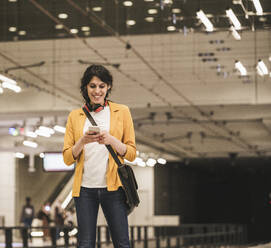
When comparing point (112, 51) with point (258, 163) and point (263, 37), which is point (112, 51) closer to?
point (263, 37)

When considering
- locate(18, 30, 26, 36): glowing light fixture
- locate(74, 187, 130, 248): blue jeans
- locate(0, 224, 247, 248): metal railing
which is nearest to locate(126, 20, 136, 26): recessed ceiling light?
locate(18, 30, 26, 36): glowing light fixture

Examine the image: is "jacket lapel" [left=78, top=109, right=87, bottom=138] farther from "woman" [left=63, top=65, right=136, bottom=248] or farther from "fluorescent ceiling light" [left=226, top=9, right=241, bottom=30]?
"fluorescent ceiling light" [left=226, top=9, right=241, bottom=30]

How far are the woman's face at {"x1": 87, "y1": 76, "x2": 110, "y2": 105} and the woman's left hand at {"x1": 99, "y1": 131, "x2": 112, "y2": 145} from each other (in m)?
0.25

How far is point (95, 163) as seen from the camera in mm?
2721

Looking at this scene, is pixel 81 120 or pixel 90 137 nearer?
pixel 90 137

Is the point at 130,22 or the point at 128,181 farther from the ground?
the point at 130,22

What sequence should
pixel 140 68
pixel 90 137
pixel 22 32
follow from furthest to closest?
1. pixel 140 68
2. pixel 22 32
3. pixel 90 137

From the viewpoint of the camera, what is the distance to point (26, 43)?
17.5 m

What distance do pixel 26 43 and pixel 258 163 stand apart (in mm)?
24480

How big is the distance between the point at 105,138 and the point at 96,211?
0.32 metres

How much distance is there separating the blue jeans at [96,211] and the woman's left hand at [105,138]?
207 millimetres

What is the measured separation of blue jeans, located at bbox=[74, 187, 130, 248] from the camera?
8.73ft

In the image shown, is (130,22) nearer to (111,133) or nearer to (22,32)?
(22,32)

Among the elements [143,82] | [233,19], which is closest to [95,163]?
[233,19]
